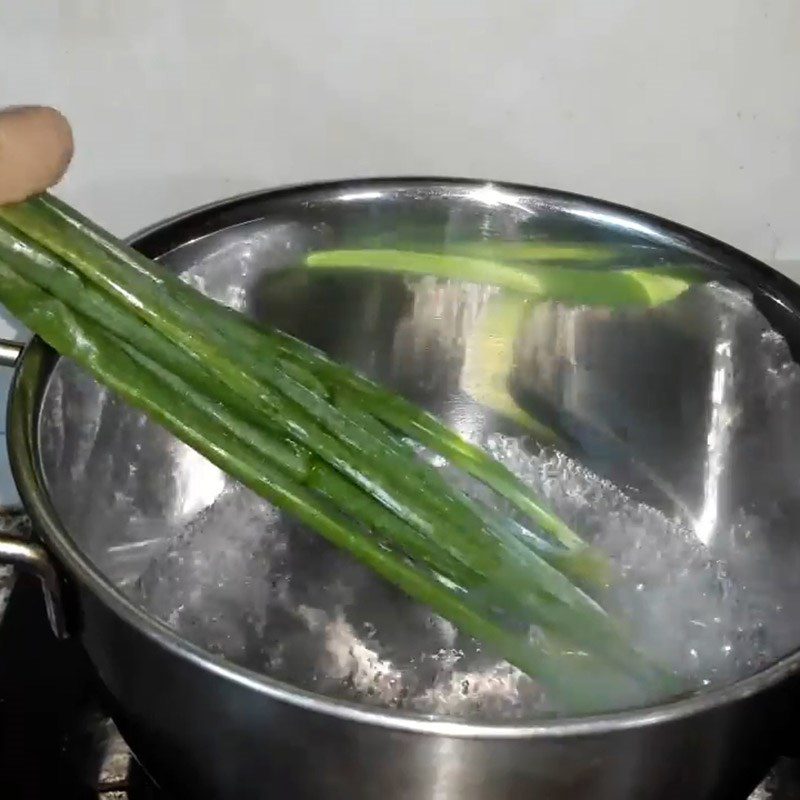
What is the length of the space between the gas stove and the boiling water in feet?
0.22

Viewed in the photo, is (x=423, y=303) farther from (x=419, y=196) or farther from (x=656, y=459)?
(x=656, y=459)

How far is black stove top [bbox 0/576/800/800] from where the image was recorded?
597 mm

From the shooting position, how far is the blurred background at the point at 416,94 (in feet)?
2.21

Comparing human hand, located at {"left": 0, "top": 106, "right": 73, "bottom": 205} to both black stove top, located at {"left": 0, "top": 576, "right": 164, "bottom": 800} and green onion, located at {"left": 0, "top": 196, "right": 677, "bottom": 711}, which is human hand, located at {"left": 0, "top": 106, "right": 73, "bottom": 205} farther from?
black stove top, located at {"left": 0, "top": 576, "right": 164, "bottom": 800}

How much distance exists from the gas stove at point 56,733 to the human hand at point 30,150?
0.28m

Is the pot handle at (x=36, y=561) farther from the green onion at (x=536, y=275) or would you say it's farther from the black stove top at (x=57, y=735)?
the green onion at (x=536, y=275)

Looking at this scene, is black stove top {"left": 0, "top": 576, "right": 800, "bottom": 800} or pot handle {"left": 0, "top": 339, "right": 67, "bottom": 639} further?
black stove top {"left": 0, "top": 576, "right": 800, "bottom": 800}

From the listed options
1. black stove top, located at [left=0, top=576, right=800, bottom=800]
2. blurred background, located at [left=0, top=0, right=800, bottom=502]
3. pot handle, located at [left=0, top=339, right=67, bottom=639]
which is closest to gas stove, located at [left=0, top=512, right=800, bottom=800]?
black stove top, located at [left=0, top=576, right=800, bottom=800]

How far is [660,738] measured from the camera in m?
0.41

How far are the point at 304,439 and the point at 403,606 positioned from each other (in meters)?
0.21

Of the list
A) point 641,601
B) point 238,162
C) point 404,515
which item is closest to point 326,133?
point 238,162

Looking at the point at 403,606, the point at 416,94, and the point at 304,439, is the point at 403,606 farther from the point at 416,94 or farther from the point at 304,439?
the point at 416,94

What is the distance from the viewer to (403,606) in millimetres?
736

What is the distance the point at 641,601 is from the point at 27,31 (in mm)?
568
